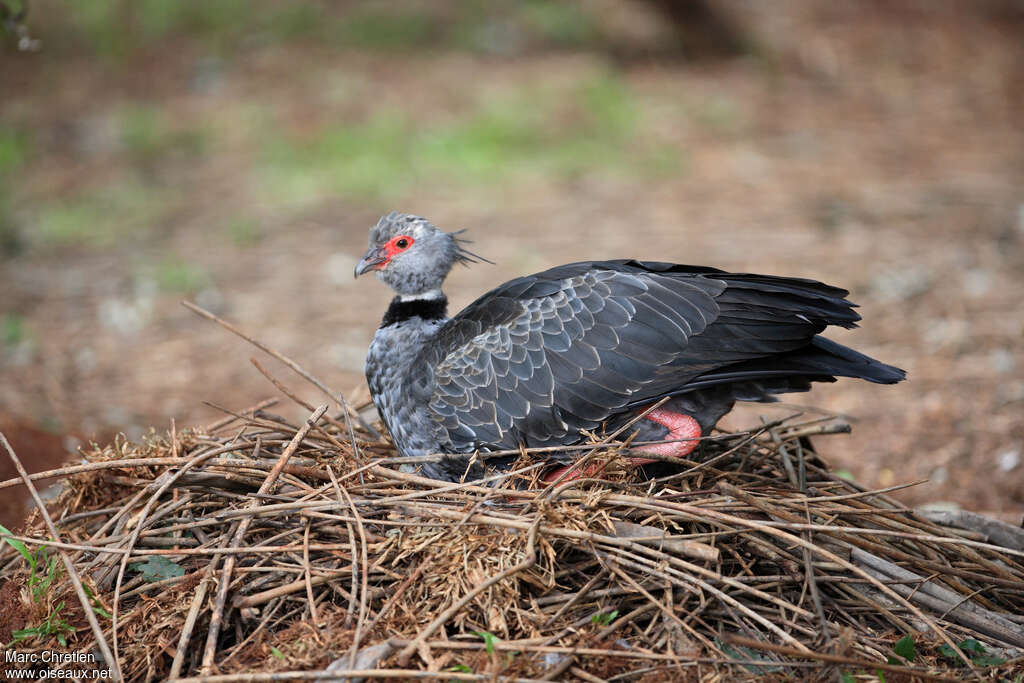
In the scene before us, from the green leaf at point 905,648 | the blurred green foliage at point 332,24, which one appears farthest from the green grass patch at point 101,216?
the green leaf at point 905,648

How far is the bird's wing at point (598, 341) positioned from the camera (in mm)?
3156

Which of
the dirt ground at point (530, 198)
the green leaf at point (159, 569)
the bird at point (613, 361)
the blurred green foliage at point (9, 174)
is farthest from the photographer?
the blurred green foliage at point (9, 174)

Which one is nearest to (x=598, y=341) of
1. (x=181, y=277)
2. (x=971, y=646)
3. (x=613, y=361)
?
(x=613, y=361)

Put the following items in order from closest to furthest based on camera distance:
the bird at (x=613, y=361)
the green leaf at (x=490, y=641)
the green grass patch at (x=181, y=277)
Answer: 1. the green leaf at (x=490, y=641)
2. the bird at (x=613, y=361)
3. the green grass patch at (x=181, y=277)

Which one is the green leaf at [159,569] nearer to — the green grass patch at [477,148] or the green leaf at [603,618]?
the green leaf at [603,618]

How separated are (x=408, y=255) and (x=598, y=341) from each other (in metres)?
0.97

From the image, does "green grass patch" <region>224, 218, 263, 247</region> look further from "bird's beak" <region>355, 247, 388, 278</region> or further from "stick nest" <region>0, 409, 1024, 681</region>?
"stick nest" <region>0, 409, 1024, 681</region>

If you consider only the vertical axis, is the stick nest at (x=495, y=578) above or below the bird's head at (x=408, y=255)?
below

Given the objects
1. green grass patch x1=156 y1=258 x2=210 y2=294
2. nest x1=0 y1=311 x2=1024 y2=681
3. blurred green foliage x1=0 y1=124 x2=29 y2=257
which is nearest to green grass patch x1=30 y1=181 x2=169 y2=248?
blurred green foliage x1=0 y1=124 x2=29 y2=257

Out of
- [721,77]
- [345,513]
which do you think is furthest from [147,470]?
[721,77]

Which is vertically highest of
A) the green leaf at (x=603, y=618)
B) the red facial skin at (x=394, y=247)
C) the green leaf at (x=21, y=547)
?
the red facial skin at (x=394, y=247)

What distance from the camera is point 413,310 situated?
12.5 feet

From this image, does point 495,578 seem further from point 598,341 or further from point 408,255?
point 408,255

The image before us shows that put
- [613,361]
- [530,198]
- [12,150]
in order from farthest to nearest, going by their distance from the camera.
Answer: [12,150] < [530,198] < [613,361]
